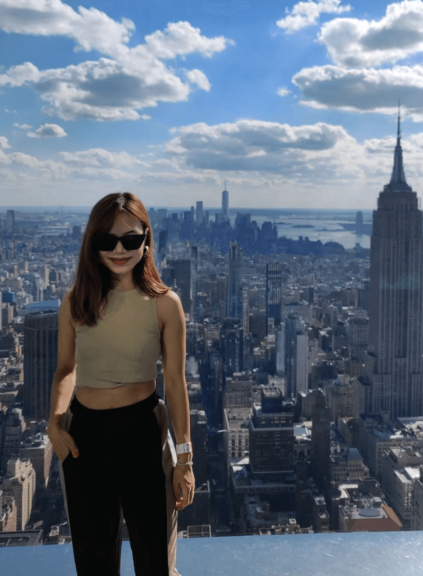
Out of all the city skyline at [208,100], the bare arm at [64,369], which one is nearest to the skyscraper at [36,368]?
the city skyline at [208,100]

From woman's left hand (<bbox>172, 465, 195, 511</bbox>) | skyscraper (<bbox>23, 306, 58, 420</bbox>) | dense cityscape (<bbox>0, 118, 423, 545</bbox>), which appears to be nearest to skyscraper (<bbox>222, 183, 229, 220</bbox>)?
dense cityscape (<bbox>0, 118, 423, 545</bbox>)

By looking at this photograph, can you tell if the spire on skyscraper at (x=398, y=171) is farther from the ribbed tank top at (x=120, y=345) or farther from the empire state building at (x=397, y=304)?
the ribbed tank top at (x=120, y=345)

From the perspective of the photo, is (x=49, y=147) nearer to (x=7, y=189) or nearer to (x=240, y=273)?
(x=7, y=189)

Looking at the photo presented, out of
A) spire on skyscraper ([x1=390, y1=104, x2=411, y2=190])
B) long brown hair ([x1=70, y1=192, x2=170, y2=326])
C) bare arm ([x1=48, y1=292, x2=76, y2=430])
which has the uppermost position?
spire on skyscraper ([x1=390, y1=104, x2=411, y2=190])

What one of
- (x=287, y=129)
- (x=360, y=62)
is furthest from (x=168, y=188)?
(x=360, y=62)

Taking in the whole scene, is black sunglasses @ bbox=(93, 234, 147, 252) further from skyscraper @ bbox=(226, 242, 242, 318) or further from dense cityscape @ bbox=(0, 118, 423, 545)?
skyscraper @ bbox=(226, 242, 242, 318)

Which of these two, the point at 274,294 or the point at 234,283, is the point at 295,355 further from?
the point at 234,283

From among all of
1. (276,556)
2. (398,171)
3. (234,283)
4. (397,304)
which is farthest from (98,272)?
(397,304)
